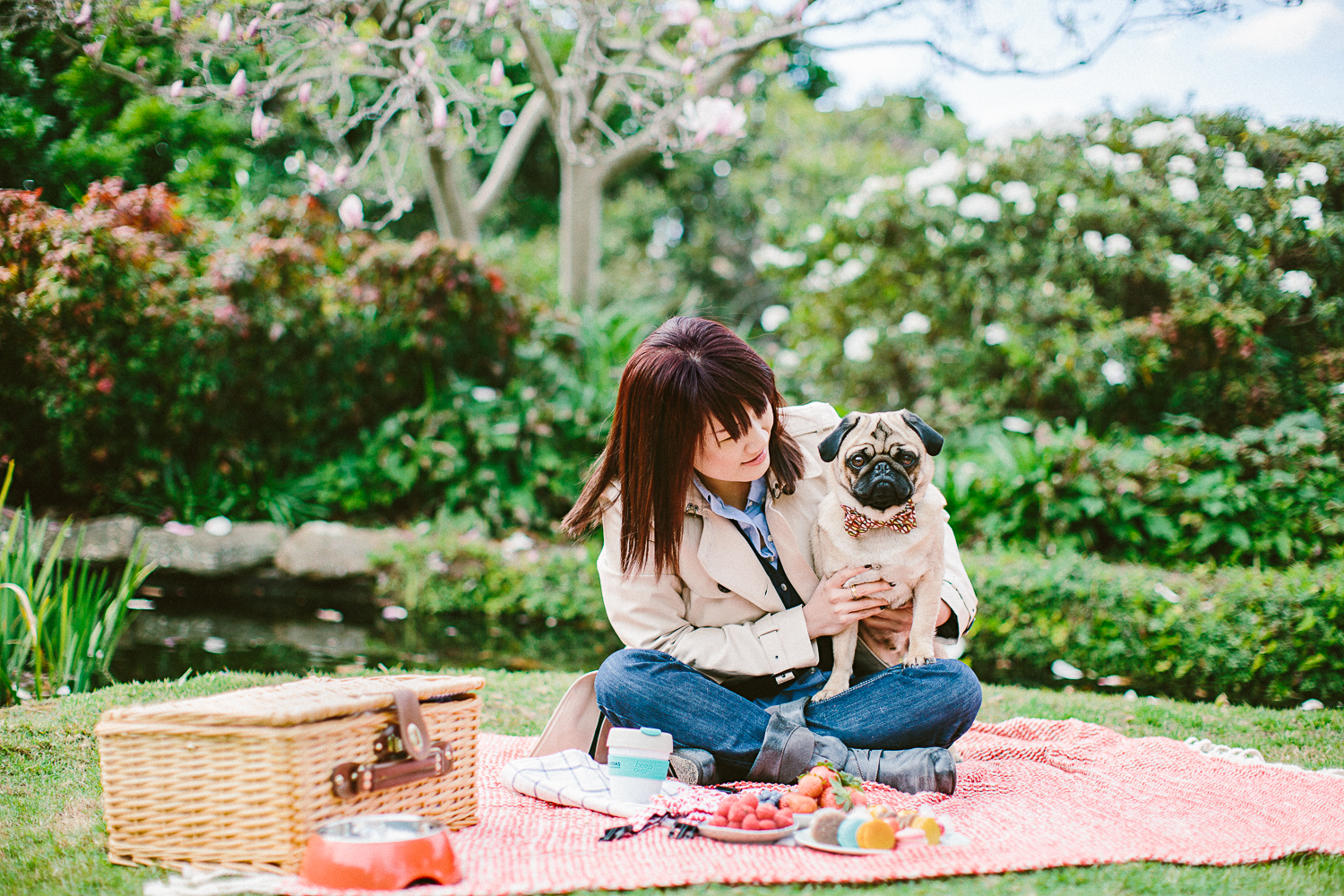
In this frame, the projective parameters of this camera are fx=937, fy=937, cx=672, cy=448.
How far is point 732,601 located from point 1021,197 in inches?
227

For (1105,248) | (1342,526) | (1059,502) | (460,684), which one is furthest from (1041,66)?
(460,684)

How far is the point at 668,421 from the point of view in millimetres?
2557

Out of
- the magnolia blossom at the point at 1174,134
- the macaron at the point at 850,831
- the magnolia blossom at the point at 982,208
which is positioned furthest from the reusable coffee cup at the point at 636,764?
the magnolia blossom at the point at 1174,134

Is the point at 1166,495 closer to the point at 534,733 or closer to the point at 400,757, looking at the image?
the point at 534,733

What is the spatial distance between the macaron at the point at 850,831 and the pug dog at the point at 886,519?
0.61 m

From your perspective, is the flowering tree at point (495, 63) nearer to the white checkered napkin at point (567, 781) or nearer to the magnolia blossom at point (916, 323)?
the magnolia blossom at point (916, 323)

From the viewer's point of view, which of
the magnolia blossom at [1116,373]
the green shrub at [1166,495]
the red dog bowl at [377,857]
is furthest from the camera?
the magnolia blossom at [1116,373]

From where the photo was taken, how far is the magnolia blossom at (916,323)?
7562 millimetres

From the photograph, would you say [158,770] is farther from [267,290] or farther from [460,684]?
[267,290]

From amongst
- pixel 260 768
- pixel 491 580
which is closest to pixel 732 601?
pixel 260 768

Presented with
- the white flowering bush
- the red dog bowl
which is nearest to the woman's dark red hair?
the red dog bowl

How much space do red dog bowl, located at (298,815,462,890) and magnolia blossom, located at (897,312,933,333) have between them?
Answer: 21.0 feet

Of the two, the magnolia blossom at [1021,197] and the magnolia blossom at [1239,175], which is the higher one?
the magnolia blossom at [1239,175]

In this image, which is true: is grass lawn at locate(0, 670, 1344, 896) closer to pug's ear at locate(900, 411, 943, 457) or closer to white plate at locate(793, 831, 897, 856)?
white plate at locate(793, 831, 897, 856)
